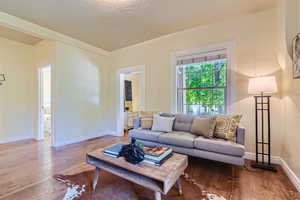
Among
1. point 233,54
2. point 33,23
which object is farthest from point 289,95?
point 33,23

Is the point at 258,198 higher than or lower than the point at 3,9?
lower

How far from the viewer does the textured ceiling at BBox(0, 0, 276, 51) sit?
2.48 meters

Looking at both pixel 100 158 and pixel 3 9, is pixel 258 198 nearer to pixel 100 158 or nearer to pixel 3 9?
pixel 100 158

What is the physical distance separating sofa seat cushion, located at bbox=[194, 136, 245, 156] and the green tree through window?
1.02 metres

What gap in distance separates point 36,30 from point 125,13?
79.0 inches

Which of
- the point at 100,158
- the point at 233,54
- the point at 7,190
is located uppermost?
the point at 233,54

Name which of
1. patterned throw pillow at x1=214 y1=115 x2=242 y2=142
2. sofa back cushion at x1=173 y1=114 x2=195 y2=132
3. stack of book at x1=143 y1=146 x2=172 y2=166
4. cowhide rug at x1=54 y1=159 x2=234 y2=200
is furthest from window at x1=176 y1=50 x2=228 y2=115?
stack of book at x1=143 y1=146 x2=172 y2=166

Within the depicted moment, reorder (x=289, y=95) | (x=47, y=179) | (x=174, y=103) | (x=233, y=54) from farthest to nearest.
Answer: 1. (x=174, y=103)
2. (x=233, y=54)
3. (x=289, y=95)
4. (x=47, y=179)

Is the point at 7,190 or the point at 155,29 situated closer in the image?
the point at 7,190

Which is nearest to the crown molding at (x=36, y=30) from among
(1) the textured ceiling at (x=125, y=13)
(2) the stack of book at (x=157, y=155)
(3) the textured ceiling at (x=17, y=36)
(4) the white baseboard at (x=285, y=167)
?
(1) the textured ceiling at (x=125, y=13)

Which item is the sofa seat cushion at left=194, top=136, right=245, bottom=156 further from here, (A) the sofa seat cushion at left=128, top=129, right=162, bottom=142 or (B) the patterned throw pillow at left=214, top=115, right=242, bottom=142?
(A) the sofa seat cushion at left=128, top=129, right=162, bottom=142

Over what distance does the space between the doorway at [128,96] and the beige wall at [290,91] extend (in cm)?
296

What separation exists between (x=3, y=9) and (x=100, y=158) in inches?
124

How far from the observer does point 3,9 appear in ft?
8.45
